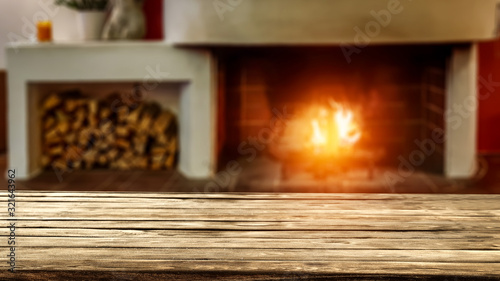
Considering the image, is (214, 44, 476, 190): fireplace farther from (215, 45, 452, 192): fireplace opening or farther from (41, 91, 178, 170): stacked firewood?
(41, 91, 178, 170): stacked firewood

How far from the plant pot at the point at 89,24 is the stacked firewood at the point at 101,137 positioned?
1.39 ft

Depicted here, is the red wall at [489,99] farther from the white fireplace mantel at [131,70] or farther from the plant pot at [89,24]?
the plant pot at [89,24]

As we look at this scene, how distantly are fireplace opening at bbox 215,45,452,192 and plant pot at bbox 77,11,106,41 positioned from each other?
2.56ft

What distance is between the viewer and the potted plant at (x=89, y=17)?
4.98 meters

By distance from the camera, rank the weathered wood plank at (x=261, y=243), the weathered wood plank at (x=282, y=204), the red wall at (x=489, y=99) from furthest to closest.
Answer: the red wall at (x=489, y=99) → the weathered wood plank at (x=282, y=204) → the weathered wood plank at (x=261, y=243)

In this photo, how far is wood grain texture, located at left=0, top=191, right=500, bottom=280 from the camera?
1462 millimetres

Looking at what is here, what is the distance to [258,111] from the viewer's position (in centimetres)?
533

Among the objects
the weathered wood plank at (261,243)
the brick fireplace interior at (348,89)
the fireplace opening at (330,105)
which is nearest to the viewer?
the weathered wood plank at (261,243)

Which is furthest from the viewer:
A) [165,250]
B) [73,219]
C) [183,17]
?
[183,17]

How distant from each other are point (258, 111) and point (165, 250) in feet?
12.5

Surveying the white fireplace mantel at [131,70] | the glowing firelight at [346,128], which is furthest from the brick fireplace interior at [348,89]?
the white fireplace mantel at [131,70]

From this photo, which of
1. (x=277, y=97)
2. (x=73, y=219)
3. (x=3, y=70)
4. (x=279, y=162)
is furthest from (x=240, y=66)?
(x=73, y=219)

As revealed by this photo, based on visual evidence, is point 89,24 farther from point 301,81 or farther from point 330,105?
point 330,105

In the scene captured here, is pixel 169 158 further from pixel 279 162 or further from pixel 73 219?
pixel 73 219
